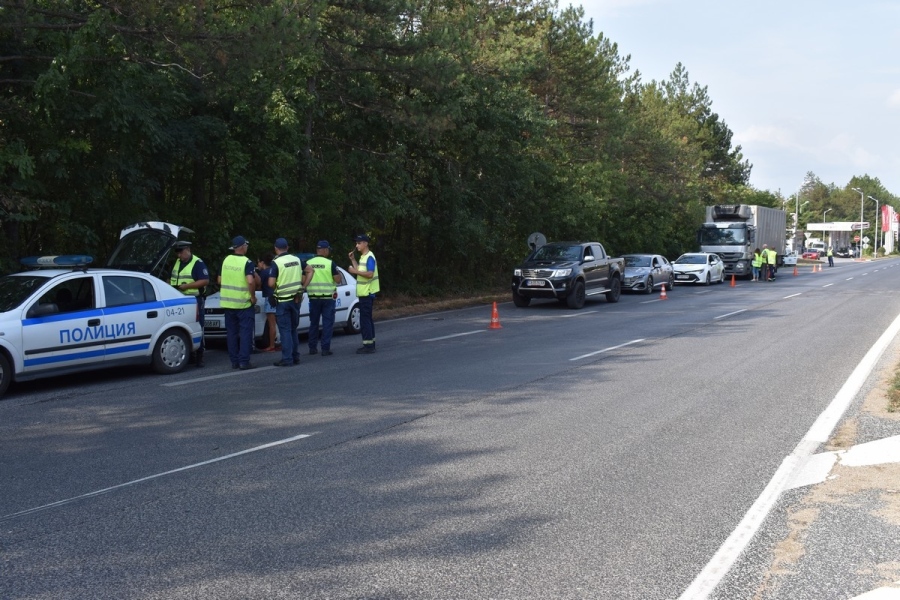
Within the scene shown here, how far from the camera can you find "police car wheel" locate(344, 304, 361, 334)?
57.0 feet

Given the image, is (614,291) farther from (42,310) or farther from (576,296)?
(42,310)

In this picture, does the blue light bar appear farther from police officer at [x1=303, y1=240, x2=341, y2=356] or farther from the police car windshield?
police officer at [x1=303, y1=240, x2=341, y2=356]

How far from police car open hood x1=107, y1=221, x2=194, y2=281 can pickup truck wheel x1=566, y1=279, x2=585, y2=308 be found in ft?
43.6

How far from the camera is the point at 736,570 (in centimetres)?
488

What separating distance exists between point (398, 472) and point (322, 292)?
7.62m

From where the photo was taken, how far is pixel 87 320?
36.9 ft

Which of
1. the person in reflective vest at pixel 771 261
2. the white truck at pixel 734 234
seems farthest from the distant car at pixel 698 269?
the person in reflective vest at pixel 771 261

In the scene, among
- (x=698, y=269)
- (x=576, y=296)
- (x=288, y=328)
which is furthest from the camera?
(x=698, y=269)

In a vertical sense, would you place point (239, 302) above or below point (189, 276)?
below

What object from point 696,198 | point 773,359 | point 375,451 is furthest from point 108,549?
point 696,198

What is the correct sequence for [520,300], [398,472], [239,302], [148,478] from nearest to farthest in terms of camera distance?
[148,478] → [398,472] → [239,302] → [520,300]

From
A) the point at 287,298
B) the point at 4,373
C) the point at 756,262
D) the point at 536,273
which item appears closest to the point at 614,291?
the point at 536,273

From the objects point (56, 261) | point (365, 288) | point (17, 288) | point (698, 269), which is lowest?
point (698, 269)

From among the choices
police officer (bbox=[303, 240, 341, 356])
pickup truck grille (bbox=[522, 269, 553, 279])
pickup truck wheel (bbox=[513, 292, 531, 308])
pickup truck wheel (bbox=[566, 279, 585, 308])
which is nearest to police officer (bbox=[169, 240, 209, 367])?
police officer (bbox=[303, 240, 341, 356])
